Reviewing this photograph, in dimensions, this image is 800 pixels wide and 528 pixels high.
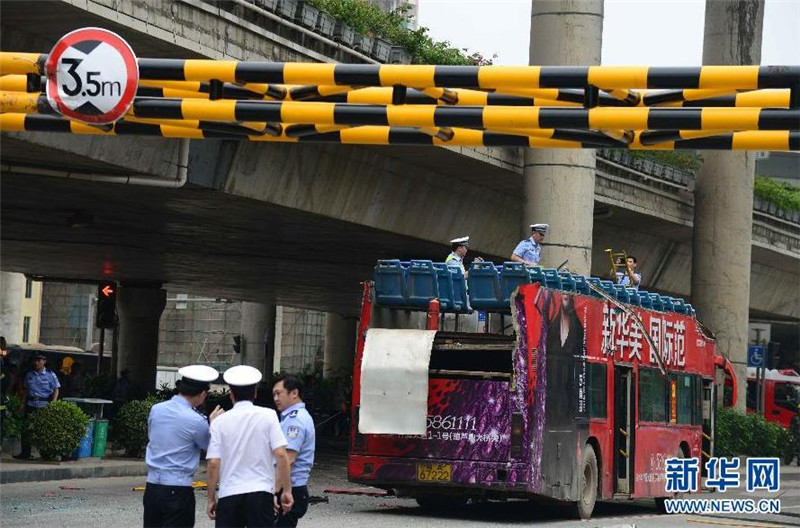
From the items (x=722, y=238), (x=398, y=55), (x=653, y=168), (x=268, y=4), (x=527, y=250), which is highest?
(x=398, y=55)

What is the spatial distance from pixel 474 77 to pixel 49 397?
15059mm

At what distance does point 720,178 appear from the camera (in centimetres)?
4166

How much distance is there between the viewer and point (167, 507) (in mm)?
10875

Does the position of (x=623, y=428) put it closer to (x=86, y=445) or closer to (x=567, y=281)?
(x=567, y=281)

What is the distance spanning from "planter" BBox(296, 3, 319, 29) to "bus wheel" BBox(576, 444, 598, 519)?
8787mm

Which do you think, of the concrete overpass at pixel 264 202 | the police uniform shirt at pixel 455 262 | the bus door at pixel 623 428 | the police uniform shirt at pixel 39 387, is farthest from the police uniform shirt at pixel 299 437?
the police uniform shirt at pixel 39 387

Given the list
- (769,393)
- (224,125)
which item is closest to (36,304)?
(769,393)

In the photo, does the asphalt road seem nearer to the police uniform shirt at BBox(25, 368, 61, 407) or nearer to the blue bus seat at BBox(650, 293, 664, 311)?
the police uniform shirt at BBox(25, 368, 61, 407)

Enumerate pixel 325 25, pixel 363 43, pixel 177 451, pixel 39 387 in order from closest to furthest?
pixel 177 451 → pixel 325 25 → pixel 39 387 → pixel 363 43

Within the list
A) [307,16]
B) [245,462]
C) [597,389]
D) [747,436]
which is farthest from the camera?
[747,436]

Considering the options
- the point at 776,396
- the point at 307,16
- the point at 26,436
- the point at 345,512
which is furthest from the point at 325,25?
the point at 776,396

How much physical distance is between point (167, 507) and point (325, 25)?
15.4m

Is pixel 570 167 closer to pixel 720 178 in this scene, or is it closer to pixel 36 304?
pixel 720 178

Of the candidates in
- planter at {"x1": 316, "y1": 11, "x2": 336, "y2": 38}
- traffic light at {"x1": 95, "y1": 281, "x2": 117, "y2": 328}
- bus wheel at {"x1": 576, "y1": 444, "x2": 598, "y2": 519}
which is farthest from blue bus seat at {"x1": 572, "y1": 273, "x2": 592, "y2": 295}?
traffic light at {"x1": 95, "y1": 281, "x2": 117, "y2": 328}
